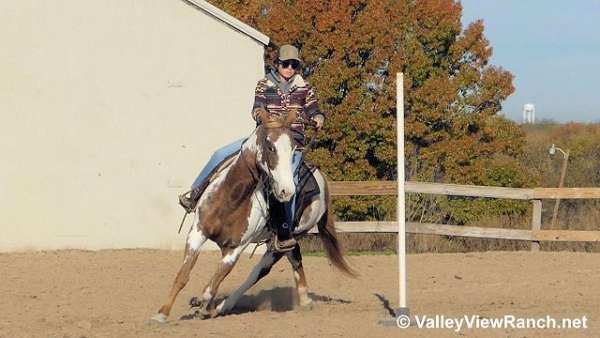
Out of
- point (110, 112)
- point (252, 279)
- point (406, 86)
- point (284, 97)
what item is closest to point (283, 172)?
point (284, 97)

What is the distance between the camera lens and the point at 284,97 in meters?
9.40

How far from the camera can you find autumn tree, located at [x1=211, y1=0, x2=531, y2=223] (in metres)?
24.5

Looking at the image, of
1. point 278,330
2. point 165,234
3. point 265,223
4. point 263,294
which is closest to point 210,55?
point 165,234

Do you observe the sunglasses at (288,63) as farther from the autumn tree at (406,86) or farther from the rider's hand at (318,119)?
the autumn tree at (406,86)

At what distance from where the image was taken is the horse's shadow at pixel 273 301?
33.0 ft

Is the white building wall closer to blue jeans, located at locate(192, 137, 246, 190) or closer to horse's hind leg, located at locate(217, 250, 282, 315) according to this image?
horse's hind leg, located at locate(217, 250, 282, 315)

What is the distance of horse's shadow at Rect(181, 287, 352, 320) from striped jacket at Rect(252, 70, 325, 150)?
1.80 meters

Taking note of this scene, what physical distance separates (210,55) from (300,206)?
674 centimetres

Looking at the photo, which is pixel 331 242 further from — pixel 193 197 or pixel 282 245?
pixel 193 197

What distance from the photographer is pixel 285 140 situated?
820 cm

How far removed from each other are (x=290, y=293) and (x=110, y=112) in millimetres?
5652

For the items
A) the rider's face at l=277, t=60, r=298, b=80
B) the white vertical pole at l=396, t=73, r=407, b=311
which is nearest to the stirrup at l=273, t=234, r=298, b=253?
the white vertical pole at l=396, t=73, r=407, b=311

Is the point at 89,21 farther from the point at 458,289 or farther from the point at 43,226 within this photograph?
the point at 458,289

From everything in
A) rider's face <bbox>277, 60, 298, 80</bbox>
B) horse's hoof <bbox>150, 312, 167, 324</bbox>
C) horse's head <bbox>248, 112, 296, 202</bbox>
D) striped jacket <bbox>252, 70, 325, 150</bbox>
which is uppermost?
rider's face <bbox>277, 60, 298, 80</bbox>
